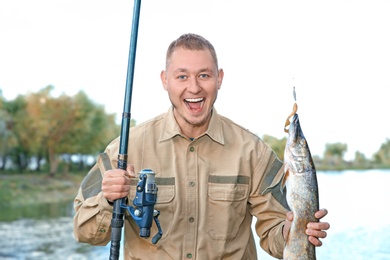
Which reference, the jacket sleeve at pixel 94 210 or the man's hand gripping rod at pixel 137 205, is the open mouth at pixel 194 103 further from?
the jacket sleeve at pixel 94 210

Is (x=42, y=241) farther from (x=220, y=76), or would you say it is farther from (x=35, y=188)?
(x=220, y=76)

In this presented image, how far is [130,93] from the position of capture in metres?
3.54

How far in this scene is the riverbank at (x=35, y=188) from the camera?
124ft

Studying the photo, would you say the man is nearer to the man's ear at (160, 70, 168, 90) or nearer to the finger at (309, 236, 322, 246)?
the man's ear at (160, 70, 168, 90)

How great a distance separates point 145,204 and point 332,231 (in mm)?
28758

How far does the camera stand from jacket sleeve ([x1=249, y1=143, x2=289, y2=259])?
3689mm

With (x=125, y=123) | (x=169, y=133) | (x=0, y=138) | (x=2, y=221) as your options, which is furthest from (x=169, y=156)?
(x=2, y=221)

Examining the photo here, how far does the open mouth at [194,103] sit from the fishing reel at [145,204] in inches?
21.5

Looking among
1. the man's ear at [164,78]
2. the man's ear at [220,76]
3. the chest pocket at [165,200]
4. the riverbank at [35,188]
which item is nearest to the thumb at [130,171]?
the chest pocket at [165,200]

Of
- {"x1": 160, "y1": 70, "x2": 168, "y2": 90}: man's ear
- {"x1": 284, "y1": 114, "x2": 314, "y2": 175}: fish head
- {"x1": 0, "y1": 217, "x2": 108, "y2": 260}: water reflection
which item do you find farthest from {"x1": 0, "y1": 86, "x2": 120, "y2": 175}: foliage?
{"x1": 284, "y1": 114, "x2": 314, "y2": 175}: fish head

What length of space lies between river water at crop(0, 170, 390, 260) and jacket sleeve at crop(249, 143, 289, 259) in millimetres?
20560

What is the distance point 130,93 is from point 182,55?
374 millimetres

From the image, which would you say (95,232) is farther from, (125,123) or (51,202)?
(51,202)

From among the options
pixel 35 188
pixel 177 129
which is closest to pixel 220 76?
pixel 177 129
